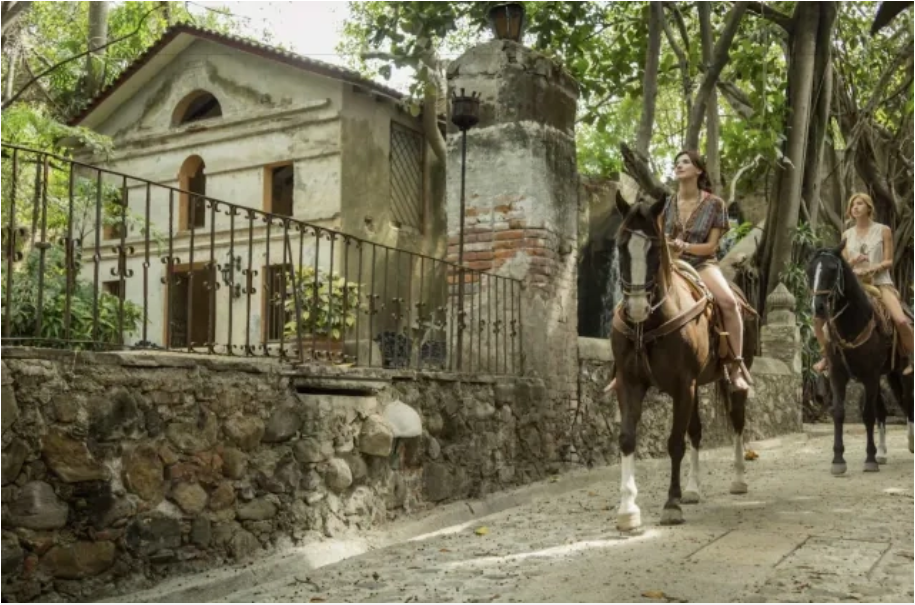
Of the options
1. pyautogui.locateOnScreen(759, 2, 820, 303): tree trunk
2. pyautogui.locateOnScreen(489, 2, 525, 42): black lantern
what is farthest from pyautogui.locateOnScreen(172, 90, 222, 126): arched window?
pyautogui.locateOnScreen(489, 2, 525, 42): black lantern

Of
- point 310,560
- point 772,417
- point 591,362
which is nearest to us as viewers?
point 310,560

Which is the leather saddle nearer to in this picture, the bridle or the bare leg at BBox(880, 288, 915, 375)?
the bridle

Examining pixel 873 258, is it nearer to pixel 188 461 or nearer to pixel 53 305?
pixel 188 461

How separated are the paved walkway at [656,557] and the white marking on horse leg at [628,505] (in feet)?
0.32

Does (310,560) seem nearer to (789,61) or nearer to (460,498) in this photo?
(460,498)

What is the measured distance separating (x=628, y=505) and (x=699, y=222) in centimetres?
224

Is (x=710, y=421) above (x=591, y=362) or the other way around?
the other way around

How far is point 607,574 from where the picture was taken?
4977 mm

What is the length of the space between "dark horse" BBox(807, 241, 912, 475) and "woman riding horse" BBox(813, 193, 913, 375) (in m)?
0.17

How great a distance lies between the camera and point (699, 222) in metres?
7.15

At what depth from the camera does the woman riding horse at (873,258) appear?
9031mm

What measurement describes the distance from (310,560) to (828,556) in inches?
111

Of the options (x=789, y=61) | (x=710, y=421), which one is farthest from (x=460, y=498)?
(x=789, y=61)

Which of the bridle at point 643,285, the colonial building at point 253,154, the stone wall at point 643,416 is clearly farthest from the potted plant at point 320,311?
the colonial building at point 253,154
